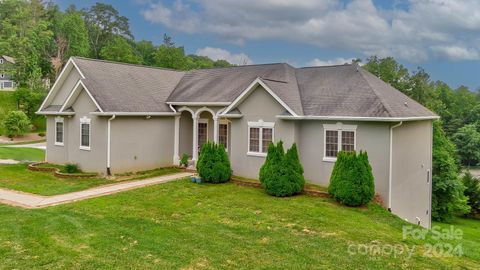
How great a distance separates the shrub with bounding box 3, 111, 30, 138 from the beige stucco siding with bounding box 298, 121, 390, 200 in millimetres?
38033

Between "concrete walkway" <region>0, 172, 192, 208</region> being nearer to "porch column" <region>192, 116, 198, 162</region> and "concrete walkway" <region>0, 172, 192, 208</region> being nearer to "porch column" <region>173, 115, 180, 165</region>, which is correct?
"porch column" <region>173, 115, 180, 165</region>

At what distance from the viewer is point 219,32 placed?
3875 centimetres

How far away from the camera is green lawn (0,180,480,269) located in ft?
26.9

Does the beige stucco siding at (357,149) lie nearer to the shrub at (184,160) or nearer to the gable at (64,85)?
the shrub at (184,160)

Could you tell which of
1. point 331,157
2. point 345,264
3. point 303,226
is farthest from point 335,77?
point 345,264

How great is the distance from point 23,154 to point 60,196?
718 inches

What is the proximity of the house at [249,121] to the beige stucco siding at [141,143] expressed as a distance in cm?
5

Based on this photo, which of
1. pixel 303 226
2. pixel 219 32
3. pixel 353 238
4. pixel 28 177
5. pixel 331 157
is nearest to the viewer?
pixel 353 238

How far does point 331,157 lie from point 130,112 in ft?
32.8

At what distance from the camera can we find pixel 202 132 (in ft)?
73.9

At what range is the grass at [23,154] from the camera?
91.1 ft

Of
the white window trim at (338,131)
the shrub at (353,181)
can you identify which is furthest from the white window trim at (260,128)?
the shrub at (353,181)

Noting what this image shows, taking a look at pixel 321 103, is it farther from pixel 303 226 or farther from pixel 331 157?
pixel 303 226

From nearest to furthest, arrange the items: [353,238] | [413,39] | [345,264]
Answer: [345,264], [353,238], [413,39]
